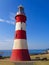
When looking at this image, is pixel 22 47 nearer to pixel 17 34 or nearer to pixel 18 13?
pixel 17 34

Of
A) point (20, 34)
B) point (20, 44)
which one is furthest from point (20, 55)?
point (20, 34)

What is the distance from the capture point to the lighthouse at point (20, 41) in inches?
850

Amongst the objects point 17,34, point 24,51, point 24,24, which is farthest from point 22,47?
point 24,24

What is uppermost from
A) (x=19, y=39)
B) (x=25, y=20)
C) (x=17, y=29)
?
(x=25, y=20)

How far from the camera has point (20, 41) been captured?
71.6 feet

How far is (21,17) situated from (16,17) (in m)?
0.90

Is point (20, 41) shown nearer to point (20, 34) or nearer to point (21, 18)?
point (20, 34)

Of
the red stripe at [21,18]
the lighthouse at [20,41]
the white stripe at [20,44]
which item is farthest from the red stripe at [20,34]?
the red stripe at [21,18]

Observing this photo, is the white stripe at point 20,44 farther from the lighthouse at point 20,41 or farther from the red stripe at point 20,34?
the red stripe at point 20,34

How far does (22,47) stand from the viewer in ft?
71.2

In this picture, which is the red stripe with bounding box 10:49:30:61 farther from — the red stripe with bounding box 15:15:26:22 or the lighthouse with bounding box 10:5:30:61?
the red stripe with bounding box 15:15:26:22

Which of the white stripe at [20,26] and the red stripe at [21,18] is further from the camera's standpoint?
the red stripe at [21,18]

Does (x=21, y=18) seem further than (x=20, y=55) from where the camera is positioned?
Yes

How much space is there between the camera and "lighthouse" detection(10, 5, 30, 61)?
21.6 metres
